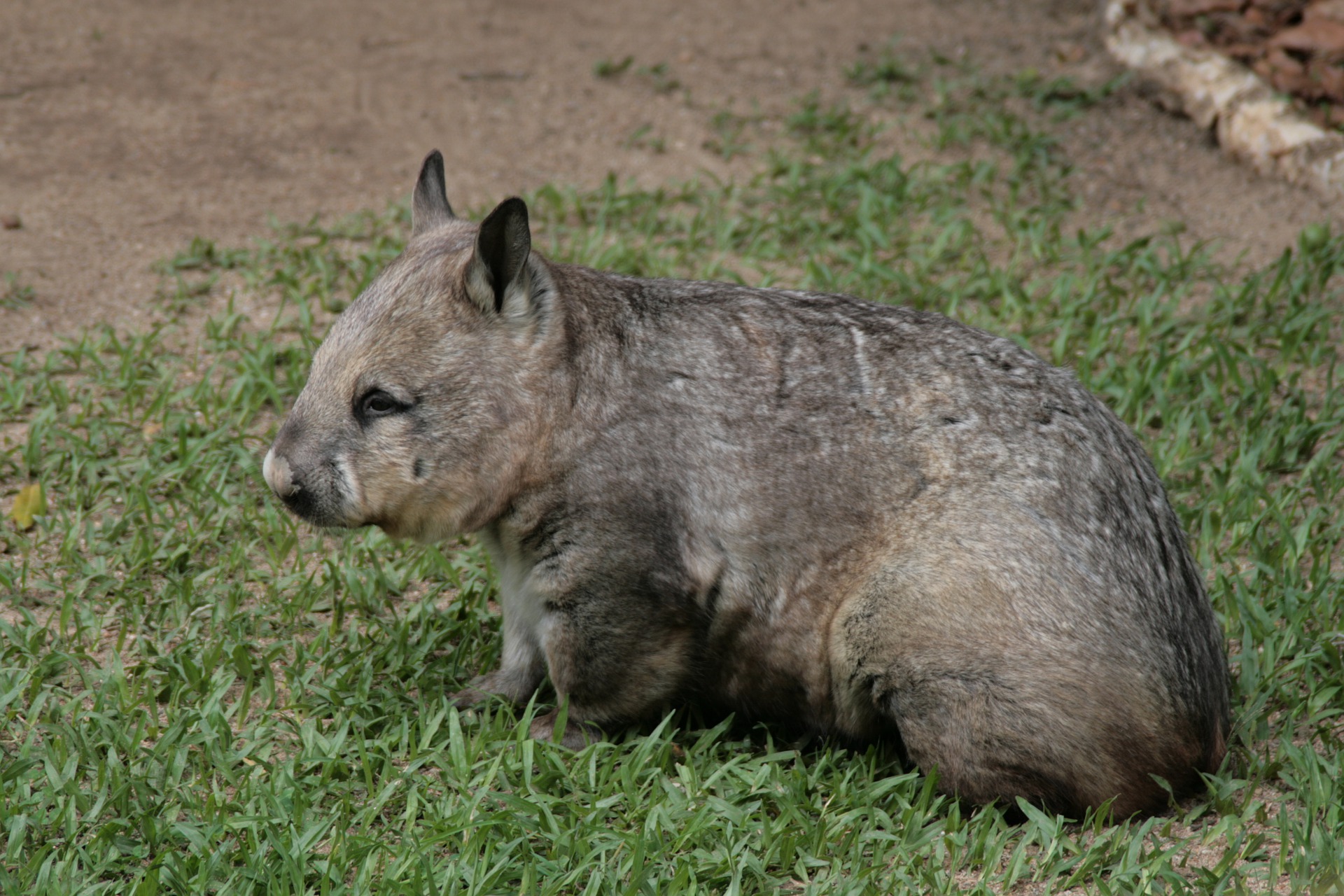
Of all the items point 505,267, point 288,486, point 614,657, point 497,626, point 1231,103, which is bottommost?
point 497,626

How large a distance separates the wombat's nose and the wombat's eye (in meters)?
0.26

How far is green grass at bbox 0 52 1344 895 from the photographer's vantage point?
3578 millimetres

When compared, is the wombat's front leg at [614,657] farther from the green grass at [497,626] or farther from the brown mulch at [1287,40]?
the brown mulch at [1287,40]

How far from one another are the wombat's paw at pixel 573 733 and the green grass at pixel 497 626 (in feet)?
0.36

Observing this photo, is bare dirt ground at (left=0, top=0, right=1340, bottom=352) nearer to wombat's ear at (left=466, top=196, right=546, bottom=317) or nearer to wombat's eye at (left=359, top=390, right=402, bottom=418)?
wombat's eye at (left=359, top=390, right=402, bottom=418)

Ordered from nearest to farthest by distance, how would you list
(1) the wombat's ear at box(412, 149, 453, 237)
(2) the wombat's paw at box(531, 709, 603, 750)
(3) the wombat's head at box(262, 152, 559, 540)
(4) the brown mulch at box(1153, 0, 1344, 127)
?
(3) the wombat's head at box(262, 152, 559, 540) → (2) the wombat's paw at box(531, 709, 603, 750) → (1) the wombat's ear at box(412, 149, 453, 237) → (4) the brown mulch at box(1153, 0, 1344, 127)

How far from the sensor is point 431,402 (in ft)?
12.6

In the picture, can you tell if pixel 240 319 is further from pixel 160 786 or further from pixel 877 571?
pixel 877 571

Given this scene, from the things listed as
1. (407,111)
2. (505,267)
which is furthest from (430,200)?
(407,111)

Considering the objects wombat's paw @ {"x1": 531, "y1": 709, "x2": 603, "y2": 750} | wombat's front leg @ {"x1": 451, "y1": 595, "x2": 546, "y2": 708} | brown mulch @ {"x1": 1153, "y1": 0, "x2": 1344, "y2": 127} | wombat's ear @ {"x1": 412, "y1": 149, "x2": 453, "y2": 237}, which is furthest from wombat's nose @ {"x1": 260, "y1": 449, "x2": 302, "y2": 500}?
brown mulch @ {"x1": 1153, "y1": 0, "x2": 1344, "y2": 127}

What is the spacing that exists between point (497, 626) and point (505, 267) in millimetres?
1511

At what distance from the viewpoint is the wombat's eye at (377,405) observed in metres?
3.83

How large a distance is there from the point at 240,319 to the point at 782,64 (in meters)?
4.24

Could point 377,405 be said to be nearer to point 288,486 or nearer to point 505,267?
point 288,486
